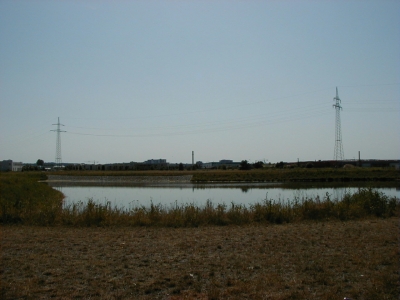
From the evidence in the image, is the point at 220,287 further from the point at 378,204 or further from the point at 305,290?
the point at 378,204

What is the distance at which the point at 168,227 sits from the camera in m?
12.2

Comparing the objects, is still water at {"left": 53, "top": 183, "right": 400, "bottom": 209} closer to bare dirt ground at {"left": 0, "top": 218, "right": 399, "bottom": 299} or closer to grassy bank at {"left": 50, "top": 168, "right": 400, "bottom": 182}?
bare dirt ground at {"left": 0, "top": 218, "right": 399, "bottom": 299}

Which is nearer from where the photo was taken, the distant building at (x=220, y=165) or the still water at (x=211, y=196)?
the still water at (x=211, y=196)

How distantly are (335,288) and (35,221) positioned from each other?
36.1 feet

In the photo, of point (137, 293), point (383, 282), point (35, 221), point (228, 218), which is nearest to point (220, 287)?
point (137, 293)

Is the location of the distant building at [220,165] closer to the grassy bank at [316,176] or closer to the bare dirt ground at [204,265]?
the grassy bank at [316,176]

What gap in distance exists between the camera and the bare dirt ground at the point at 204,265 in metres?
5.41

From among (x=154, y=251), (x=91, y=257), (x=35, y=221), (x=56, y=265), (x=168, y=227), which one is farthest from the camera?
(x=35, y=221)

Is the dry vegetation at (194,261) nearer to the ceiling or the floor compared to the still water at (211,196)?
nearer to the ceiling

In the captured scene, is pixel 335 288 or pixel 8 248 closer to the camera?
pixel 335 288

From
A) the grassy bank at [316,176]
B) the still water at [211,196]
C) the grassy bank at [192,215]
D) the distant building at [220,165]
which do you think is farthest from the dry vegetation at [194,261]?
the distant building at [220,165]

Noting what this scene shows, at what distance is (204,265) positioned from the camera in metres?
6.71

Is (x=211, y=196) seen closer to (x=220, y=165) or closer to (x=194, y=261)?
(x=194, y=261)

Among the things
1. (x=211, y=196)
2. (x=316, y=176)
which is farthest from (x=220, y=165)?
(x=211, y=196)
